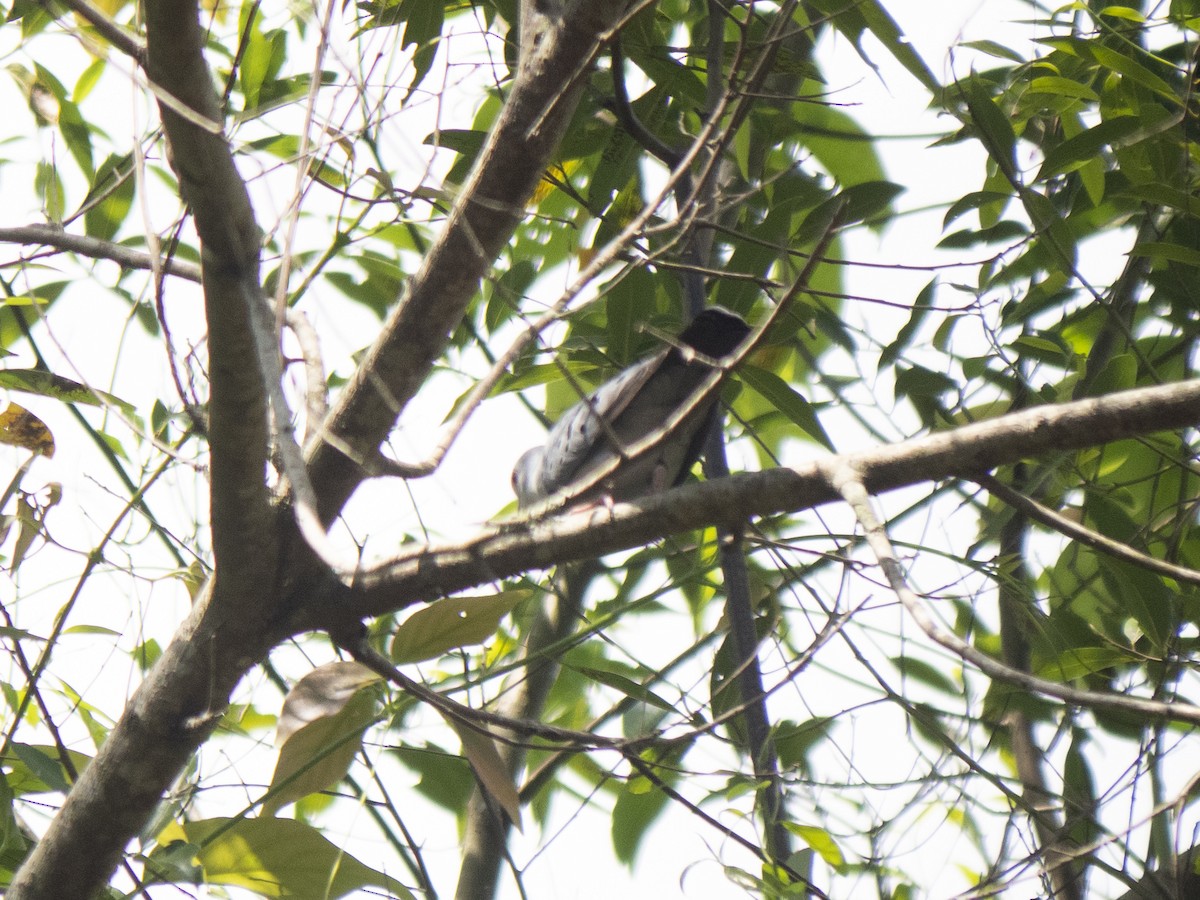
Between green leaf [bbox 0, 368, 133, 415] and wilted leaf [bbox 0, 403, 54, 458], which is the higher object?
green leaf [bbox 0, 368, 133, 415]

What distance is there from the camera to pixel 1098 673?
2.93 meters

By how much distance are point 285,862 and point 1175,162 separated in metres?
2.60

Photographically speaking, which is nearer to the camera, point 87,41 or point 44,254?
point 87,41

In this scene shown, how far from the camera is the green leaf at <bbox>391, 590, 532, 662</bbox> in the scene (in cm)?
218

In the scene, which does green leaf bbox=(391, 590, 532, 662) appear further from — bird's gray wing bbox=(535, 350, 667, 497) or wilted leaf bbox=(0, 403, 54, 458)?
bird's gray wing bbox=(535, 350, 667, 497)

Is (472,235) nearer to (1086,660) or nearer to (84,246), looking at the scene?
(84,246)

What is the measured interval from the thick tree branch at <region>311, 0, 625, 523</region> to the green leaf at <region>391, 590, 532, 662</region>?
300 mm

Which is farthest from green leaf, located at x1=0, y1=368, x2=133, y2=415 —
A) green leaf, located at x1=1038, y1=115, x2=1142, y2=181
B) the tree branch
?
green leaf, located at x1=1038, y1=115, x2=1142, y2=181

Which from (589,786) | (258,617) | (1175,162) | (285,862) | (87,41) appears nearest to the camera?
(87,41)

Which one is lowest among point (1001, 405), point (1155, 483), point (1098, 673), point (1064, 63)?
point (1098, 673)

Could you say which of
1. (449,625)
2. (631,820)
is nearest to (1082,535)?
(449,625)

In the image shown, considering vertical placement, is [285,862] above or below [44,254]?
below

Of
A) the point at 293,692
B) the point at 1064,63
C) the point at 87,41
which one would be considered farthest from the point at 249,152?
the point at 1064,63

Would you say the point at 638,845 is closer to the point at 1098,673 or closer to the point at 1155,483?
the point at 1098,673
